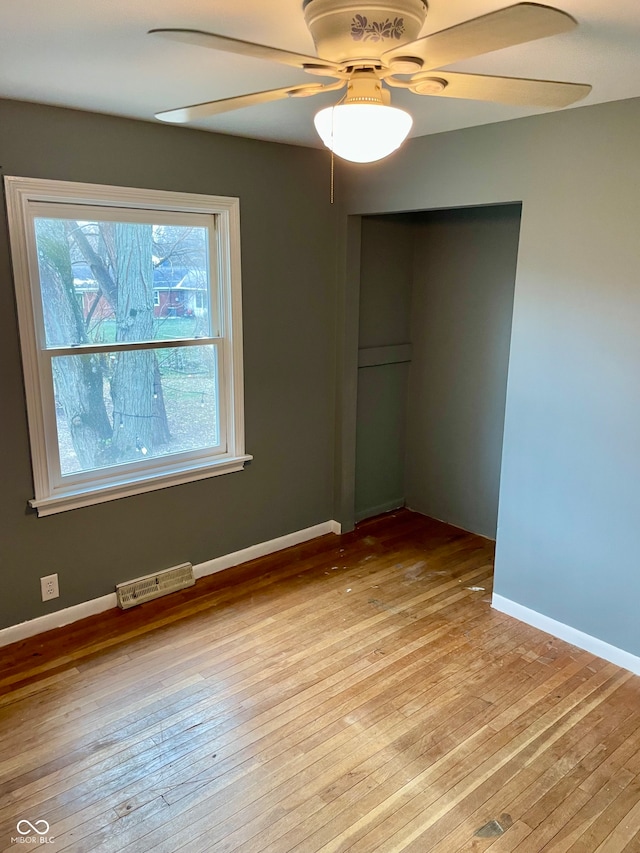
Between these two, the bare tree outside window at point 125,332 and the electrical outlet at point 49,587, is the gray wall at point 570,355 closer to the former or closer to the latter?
the bare tree outside window at point 125,332

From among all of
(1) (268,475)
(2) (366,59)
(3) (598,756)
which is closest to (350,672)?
(3) (598,756)

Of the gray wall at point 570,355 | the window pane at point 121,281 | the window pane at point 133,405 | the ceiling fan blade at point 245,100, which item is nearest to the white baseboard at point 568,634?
the gray wall at point 570,355

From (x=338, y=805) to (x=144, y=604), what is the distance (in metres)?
1.61

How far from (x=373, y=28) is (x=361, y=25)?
1.1 inches

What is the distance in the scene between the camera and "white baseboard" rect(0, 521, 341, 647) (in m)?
3.00

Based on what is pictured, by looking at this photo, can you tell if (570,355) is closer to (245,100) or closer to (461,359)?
(461,359)

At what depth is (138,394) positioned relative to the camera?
322 cm

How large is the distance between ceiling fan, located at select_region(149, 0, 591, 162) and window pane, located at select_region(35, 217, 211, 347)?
164 cm

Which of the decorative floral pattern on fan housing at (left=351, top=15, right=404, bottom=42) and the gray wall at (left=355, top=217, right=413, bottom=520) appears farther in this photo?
the gray wall at (left=355, top=217, right=413, bottom=520)

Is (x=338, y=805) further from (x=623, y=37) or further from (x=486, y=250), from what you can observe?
(x=486, y=250)

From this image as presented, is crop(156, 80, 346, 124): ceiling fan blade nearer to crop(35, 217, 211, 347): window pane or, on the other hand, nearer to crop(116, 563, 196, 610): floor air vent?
crop(35, 217, 211, 347): window pane

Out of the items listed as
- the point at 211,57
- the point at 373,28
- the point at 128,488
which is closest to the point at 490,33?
the point at 373,28

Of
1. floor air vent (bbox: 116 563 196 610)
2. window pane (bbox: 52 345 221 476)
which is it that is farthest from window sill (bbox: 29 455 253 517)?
floor air vent (bbox: 116 563 196 610)

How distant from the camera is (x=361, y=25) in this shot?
134 cm
